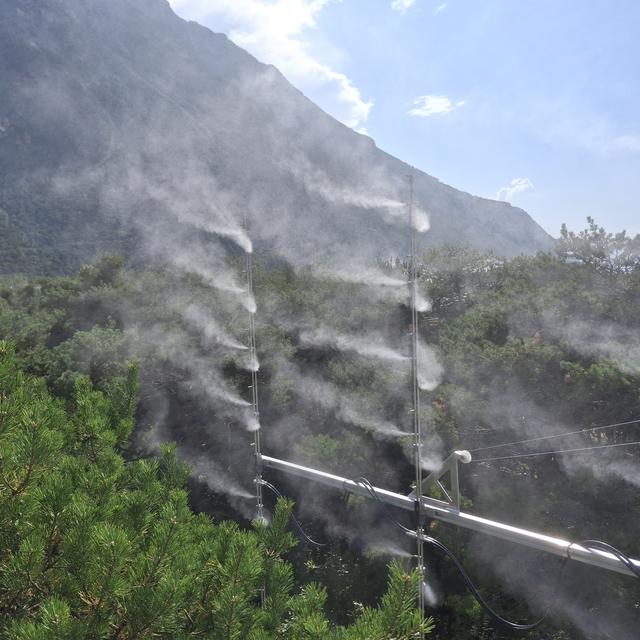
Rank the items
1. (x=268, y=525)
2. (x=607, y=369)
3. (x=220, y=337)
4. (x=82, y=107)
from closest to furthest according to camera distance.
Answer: (x=268, y=525)
(x=607, y=369)
(x=220, y=337)
(x=82, y=107)

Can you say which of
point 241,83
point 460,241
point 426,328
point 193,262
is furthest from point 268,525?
point 241,83

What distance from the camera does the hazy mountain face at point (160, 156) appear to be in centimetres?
1051

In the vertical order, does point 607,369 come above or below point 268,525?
above

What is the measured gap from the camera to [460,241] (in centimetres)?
1037

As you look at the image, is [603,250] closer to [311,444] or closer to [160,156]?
[311,444]

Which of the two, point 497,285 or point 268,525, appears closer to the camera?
point 268,525

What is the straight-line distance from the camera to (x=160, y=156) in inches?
1265

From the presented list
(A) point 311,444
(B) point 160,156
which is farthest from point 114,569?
(B) point 160,156

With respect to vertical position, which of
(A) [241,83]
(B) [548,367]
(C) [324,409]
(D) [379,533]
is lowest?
(D) [379,533]

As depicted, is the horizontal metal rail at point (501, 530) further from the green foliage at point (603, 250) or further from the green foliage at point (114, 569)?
the green foliage at point (603, 250)

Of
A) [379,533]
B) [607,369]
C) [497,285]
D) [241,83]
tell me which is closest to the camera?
[607,369]

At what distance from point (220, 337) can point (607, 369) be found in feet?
14.4

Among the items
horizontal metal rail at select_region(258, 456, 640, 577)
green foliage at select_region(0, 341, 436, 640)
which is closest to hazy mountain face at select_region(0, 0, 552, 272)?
horizontal metal rail at select_region(258, 456, 640, 577)

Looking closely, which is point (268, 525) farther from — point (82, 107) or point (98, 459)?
point (82, 107)
